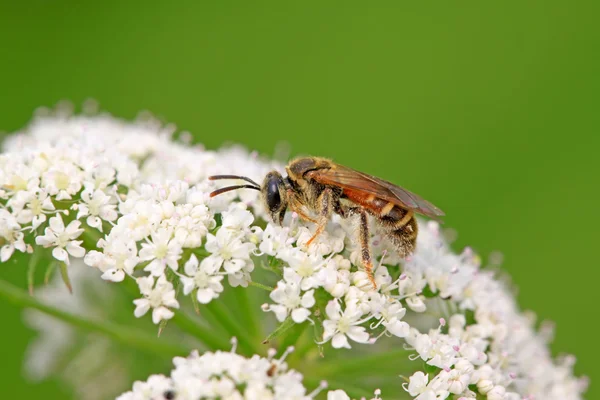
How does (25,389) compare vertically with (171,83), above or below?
below

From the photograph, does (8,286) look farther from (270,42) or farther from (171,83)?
(270,42)

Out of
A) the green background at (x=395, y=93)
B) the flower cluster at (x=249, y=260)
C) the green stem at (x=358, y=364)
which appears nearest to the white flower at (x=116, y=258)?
the flower cluster at (x=249, y=260)

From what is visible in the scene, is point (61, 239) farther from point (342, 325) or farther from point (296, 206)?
point (342, 325)

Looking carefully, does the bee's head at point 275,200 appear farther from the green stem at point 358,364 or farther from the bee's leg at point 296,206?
Answer: the green stem at point 358,364

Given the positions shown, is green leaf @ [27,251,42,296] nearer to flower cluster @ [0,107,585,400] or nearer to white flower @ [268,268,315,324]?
flower cluster @ [0,107,585,400]

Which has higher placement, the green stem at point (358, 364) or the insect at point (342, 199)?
the insect at point (342, 199)

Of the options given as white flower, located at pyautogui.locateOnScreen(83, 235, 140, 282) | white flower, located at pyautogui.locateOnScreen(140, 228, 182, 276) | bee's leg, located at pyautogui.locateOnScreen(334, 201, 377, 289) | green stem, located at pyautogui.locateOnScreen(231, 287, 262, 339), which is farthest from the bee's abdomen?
white flower, located at pyautogui.locateOnScreen(83, 235, 140, 282)

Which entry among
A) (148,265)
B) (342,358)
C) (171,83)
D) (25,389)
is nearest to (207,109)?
(171,83)
